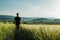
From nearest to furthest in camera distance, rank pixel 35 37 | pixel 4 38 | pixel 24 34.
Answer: pixel 4 38
pixel 35 37
pixel 24 34

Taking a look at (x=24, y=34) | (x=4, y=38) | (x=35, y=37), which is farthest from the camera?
(x=24, y=34)

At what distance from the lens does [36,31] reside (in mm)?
15234

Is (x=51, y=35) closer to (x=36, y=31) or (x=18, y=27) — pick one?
(x=36, y=31)

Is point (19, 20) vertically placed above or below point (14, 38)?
above

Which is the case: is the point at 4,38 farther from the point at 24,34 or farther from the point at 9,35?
the point at 24,34

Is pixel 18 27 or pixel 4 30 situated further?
pixel 18 27

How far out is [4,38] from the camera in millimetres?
13883

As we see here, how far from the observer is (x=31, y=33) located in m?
15.5

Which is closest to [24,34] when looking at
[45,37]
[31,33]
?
[31,33]

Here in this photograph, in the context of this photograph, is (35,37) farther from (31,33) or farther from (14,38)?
(14,38)

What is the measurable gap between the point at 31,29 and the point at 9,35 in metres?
1.72

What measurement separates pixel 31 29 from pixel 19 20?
1258mm

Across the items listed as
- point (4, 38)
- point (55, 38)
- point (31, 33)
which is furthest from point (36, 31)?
point (4, 38)

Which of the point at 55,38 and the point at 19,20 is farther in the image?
the point at 19,20
